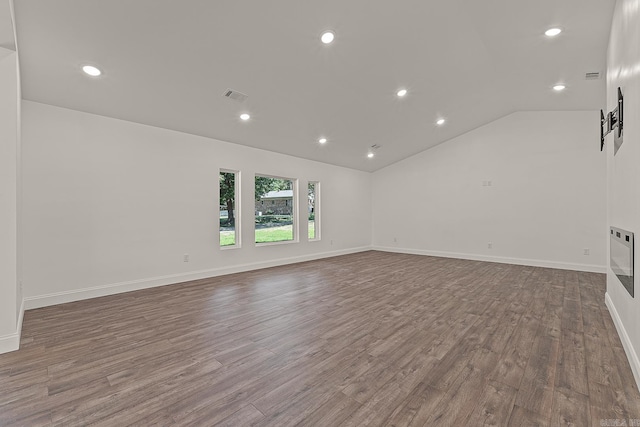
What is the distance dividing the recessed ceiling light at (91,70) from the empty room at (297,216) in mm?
102

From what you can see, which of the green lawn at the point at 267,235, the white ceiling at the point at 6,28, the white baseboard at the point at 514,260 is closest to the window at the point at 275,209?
the green lawn at the point at 267,235

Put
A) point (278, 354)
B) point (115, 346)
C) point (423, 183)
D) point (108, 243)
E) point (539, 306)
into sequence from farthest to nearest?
point (423, 183) → point (108, 243) → point (539, 306) → point (115, 346) → point (278, 354)

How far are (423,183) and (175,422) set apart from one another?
765 cm

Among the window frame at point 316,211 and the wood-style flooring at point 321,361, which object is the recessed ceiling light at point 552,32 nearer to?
the wood-style flooring at point 321,361

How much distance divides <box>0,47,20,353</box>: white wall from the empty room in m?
0.02

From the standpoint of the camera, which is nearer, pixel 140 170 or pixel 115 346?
pixel 115 346

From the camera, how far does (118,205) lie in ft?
13.9

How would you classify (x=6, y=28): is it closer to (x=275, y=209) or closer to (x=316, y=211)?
(x=275, y=209)

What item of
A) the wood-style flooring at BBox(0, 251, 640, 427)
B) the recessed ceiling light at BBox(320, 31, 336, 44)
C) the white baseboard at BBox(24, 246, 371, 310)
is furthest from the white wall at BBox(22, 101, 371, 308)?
the recessed ceiling light at BBox(320, 31, 336, 44)

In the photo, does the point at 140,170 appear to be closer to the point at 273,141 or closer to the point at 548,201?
the point at 273,141

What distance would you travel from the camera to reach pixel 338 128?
567 cm

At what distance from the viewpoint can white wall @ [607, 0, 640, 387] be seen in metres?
2.07

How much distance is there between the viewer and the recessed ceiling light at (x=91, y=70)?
3121 millimetres

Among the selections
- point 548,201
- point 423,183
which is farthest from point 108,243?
point 548,201
